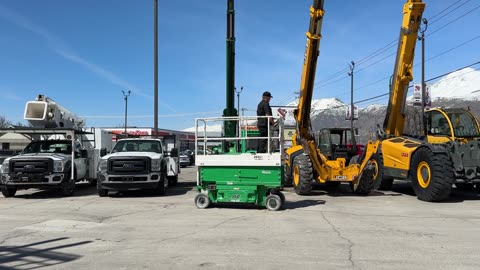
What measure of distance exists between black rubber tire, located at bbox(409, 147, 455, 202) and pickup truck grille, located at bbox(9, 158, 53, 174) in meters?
11.6

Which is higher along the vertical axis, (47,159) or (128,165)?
(47,159)

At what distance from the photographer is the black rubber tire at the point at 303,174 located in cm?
1408

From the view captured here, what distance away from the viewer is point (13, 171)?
563 inches

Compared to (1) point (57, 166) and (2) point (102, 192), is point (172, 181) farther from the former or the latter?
(1) point (57, 166)

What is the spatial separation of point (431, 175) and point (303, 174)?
3728 mm

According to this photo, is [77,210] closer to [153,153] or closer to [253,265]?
[153,153]

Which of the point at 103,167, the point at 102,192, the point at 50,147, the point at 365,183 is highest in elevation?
the point at 50,147

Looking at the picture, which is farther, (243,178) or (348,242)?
(243,178)

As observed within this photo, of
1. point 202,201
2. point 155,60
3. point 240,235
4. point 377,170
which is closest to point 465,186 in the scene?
point 377,170

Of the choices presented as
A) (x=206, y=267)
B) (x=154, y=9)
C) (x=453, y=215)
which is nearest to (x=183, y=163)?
(x=154, y=9)

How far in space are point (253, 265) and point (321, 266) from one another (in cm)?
93

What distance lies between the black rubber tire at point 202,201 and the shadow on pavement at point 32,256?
173 inches

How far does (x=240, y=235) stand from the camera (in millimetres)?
8219

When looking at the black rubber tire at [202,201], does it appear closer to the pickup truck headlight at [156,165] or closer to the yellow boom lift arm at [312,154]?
the pickup truck headlight at [156,165]
